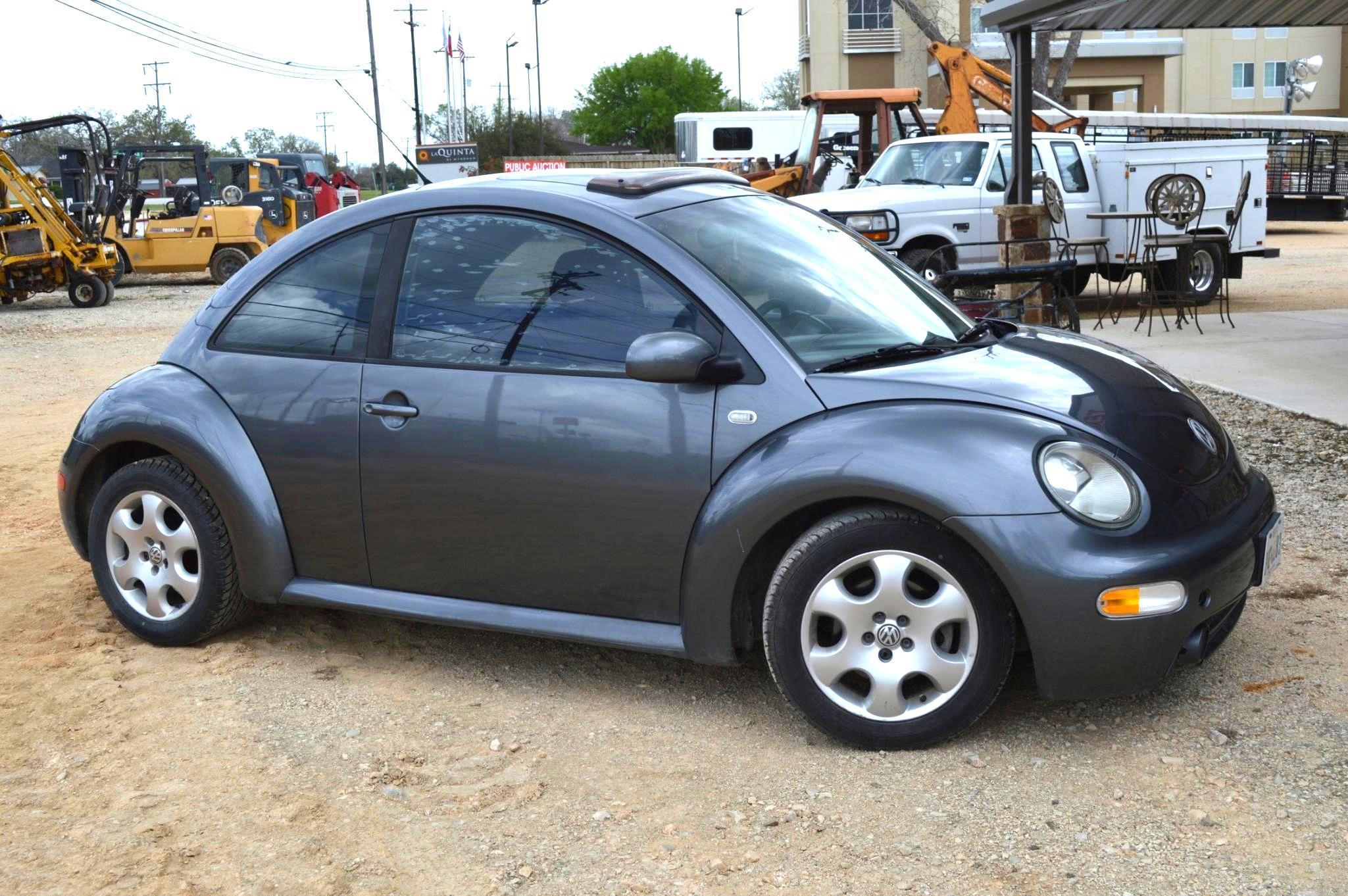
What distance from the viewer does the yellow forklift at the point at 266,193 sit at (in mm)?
27234

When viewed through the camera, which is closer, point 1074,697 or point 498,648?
point 1074,697

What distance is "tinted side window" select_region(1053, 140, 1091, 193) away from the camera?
14.8 metres

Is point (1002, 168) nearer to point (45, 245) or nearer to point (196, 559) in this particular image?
point (196, 559)

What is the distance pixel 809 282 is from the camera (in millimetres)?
4109

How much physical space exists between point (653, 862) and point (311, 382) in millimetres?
1958

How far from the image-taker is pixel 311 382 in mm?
A: 4246

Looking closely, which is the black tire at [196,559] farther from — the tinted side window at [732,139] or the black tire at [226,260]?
the tinted side window at [732,139]

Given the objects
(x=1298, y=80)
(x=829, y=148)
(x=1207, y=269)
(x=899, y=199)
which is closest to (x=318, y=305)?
(x=899, y=199)

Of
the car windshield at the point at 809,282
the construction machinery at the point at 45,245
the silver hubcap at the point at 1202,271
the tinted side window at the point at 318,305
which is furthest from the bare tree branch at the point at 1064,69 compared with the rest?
the tinted side window at the point at 318,305

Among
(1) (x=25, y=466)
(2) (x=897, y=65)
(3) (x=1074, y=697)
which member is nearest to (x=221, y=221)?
(1) (x=25, y=466)

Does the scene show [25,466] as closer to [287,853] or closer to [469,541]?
[469,541]

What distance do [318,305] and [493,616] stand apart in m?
1.18

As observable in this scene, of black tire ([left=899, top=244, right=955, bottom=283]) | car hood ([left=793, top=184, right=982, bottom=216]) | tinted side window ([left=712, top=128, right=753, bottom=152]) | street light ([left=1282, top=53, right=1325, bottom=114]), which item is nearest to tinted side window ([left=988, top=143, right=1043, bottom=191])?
car hood ([left=793, top=184, right=982, bottom=216])

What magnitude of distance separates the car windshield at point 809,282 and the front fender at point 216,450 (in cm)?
153
